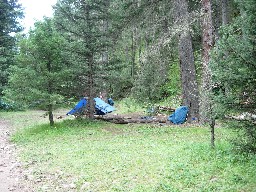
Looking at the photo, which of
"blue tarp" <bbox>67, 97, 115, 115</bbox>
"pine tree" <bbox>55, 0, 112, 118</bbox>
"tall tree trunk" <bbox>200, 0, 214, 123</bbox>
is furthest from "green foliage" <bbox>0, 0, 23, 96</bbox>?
"tall tree trunk" <bbox>200, 0, 214, 123</bbox>

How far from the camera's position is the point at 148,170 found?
27.6ft

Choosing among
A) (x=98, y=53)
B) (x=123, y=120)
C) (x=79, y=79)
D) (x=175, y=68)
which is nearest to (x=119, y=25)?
(x=98, y=53)

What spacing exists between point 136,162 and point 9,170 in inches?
146

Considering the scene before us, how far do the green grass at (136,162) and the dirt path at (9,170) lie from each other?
311mm

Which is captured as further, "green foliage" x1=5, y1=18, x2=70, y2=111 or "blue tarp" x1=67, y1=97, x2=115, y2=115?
"blue tarp" x1=67, y1=97, x2=115, y2=115

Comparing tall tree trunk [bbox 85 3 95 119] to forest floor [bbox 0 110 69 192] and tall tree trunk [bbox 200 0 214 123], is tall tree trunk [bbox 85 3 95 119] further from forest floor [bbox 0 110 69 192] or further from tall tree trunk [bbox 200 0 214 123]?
tall tree trunk [bbox 200 0 214 123]

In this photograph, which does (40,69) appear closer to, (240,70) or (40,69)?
(40,69)

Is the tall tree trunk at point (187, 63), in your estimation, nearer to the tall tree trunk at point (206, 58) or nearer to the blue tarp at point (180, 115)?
the blue tarp at point (180, 115)

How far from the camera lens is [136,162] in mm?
9211

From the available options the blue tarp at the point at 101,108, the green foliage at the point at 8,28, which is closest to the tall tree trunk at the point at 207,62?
the blue tarp at the point at 101,108

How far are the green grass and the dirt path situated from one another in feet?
1.02

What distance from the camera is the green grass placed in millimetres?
7374

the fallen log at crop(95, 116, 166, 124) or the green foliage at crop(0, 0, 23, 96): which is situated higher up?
the green foliage at crop(0, 0, 23, 96)

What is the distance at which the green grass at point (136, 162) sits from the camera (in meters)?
7.37
